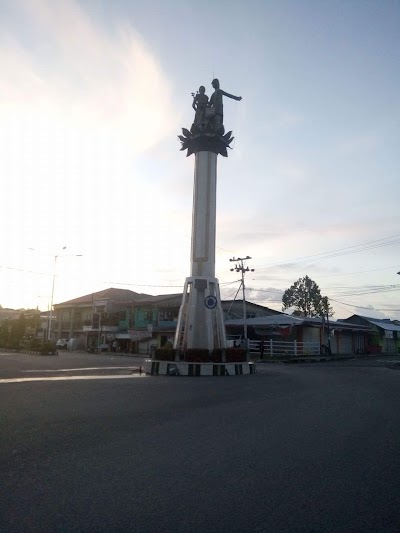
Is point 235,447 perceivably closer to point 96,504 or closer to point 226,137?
point 96,504

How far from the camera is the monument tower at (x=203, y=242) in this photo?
24.8 meters

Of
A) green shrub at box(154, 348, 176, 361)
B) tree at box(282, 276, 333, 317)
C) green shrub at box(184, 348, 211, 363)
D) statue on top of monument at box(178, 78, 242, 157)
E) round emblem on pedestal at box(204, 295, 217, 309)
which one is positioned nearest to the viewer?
green shrub at box(184, 348, 211, 363)

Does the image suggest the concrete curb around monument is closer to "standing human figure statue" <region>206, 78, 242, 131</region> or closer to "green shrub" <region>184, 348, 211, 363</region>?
"green shrub" <region>184, 348, 211, 363</region>

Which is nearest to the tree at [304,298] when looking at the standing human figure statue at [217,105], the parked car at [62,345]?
the parked car at [62,345]

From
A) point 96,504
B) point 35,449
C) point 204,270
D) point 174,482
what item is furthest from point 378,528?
point 204,270

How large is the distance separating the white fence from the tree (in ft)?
138

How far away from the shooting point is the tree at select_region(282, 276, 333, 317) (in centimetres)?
8581

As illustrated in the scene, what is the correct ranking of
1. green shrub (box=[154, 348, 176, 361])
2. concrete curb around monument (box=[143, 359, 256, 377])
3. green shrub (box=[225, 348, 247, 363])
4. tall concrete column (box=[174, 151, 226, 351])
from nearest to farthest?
concrete curb around monument (box=[143, 359, 256, 377]) → green shrub (box=[154, 348, 176, 361]) → green shrub (box=[225, 348, 247, 363]) → tall concrete column (box=[174, 151, 226, 351])

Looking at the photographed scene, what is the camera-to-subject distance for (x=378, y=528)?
12.5 ft

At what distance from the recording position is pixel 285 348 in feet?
139

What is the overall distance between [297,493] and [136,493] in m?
1.57

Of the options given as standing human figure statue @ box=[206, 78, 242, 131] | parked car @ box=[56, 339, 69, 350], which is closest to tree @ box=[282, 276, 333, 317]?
parked car @ box=[56, 339, 69, 350]

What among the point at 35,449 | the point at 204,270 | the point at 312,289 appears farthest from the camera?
the point at 312,289

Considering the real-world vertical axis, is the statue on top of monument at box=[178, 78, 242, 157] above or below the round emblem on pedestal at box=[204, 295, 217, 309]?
above
